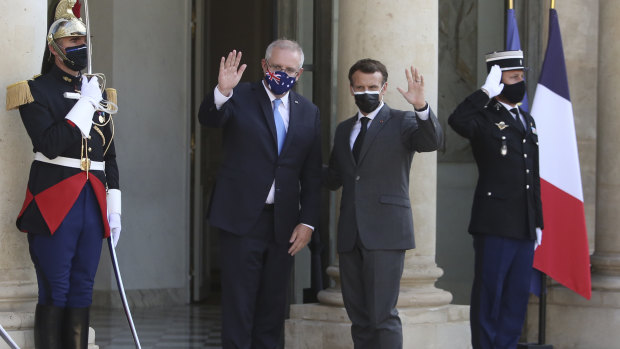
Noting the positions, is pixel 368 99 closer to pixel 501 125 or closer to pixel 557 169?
pixel 501 125

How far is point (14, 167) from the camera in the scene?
5.17 meters

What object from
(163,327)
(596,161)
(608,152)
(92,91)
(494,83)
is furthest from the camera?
(163,327)

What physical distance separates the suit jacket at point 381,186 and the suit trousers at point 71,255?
1312 mm

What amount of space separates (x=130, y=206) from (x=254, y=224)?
488 cm

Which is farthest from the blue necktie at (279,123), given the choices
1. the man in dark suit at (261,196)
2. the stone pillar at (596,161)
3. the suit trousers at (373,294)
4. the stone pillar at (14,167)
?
the stone pillar at (596,161)

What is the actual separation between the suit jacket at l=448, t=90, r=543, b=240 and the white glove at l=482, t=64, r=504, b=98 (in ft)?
0.28

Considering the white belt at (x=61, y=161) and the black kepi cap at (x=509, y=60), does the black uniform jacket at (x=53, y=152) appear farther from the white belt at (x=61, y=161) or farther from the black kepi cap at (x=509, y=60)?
the black kepi cap at (x=509, y=60)

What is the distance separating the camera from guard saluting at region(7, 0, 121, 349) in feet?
15.9

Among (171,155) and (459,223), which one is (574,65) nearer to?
(459,223)

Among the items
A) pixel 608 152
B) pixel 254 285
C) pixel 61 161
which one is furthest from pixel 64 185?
pixel 608 152

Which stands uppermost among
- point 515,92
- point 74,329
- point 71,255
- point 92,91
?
point 515,92

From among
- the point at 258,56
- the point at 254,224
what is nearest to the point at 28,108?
the point at 254,224

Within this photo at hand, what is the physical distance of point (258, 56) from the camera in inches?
507

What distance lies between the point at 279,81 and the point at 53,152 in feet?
3.97
